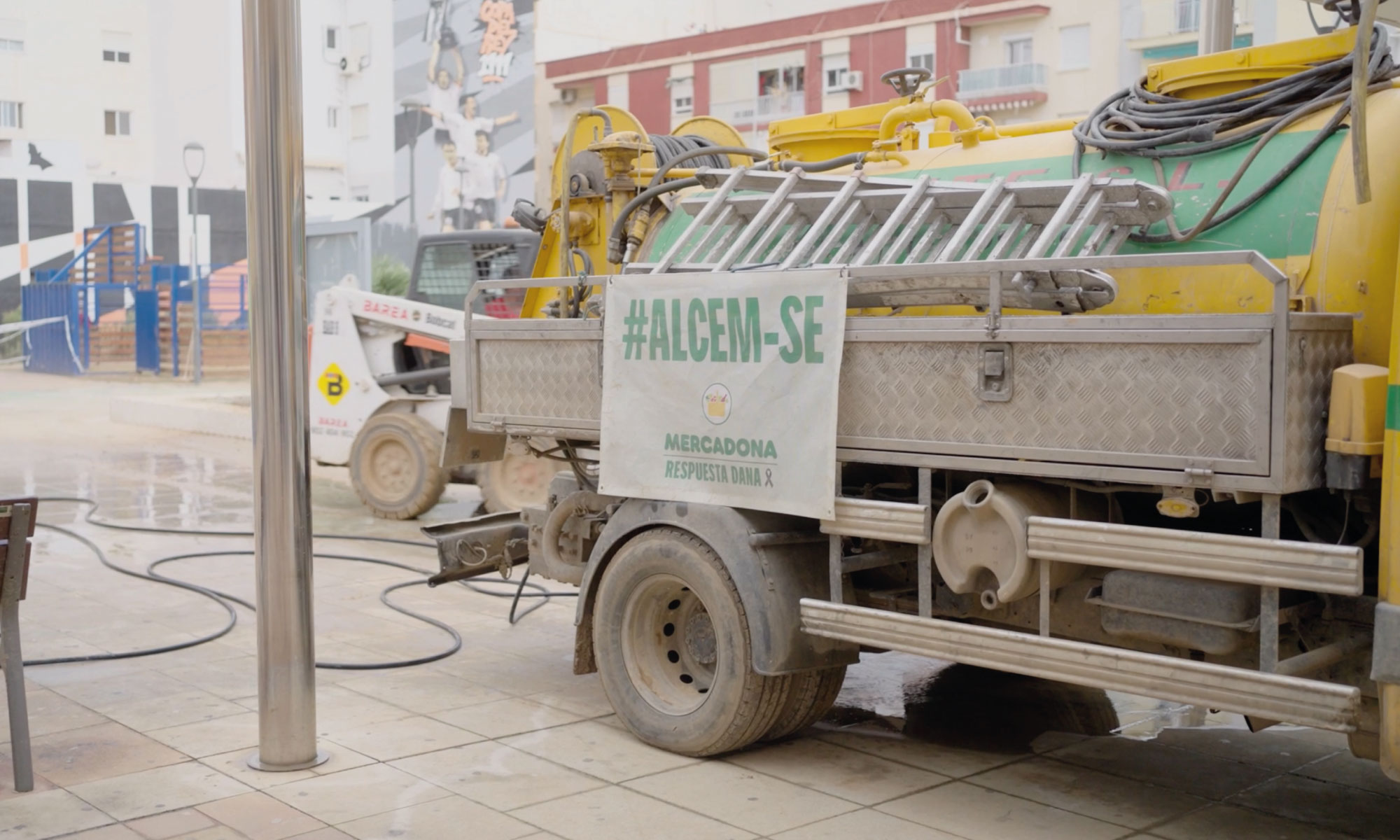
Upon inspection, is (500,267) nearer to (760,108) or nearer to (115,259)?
(115,259)

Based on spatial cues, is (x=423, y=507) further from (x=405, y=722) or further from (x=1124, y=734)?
(x=1124, y=734)

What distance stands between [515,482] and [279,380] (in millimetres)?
6097

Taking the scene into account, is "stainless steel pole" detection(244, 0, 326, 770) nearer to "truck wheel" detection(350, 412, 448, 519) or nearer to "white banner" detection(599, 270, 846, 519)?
"white banner" detection(599, 270, 846, 519)

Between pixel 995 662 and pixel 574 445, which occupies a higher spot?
pixel 574 445

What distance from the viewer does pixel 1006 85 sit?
30734 millimetres

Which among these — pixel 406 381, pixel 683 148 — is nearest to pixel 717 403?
pixel 683 148

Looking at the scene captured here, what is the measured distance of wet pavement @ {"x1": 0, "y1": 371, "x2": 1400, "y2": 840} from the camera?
4980 mm

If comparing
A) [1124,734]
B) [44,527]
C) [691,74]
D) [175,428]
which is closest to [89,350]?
[175,428]

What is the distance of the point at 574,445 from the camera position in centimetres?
665

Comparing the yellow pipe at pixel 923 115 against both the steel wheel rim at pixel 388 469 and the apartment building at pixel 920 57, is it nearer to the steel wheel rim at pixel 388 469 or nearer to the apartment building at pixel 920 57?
the steel wheel rim at pixel 388 469

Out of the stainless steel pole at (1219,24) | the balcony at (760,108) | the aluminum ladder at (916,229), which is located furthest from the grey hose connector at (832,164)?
the balcony at (760,108)

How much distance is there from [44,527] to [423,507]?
2.90 metres

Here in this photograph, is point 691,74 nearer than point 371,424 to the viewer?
No

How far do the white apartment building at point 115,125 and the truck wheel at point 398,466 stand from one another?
1100 inches
